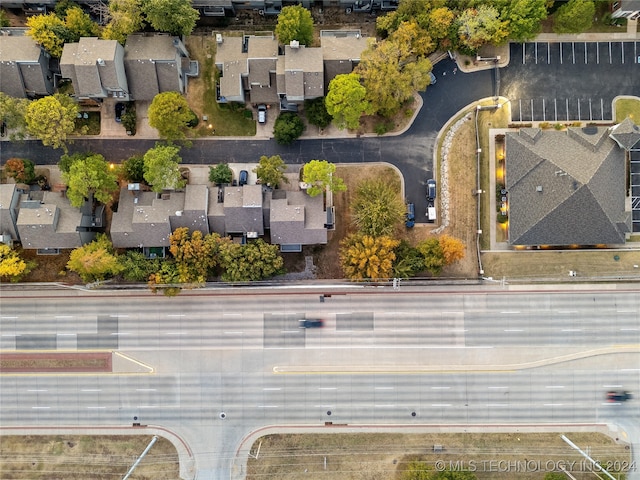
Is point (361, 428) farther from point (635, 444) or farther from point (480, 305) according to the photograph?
point (635, 444)

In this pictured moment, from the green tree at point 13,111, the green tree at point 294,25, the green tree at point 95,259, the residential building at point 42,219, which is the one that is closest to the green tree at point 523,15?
the green tree at point 294,25

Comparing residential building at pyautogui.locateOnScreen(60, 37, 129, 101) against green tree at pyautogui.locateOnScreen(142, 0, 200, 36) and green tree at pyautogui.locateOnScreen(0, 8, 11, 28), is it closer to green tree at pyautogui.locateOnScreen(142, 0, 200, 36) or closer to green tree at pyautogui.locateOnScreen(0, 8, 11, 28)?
green tree at pyautogui.locateOnScreen(142, 0, 200, 36)

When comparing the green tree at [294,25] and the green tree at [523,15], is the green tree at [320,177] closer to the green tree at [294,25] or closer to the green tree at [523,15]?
the green tree at [294,25]

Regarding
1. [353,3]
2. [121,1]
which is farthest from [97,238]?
[353,3]

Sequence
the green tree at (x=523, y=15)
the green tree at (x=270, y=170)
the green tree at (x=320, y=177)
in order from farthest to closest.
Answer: the green tree at (x=523, y=15), the green tree at (x=270, y=170), the green tree at (x=320, y=177)

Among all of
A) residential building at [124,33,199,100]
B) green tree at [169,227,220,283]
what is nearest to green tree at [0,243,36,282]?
green tree at [169,227,220,283]

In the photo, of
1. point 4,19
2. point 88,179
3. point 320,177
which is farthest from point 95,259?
point 4,19
